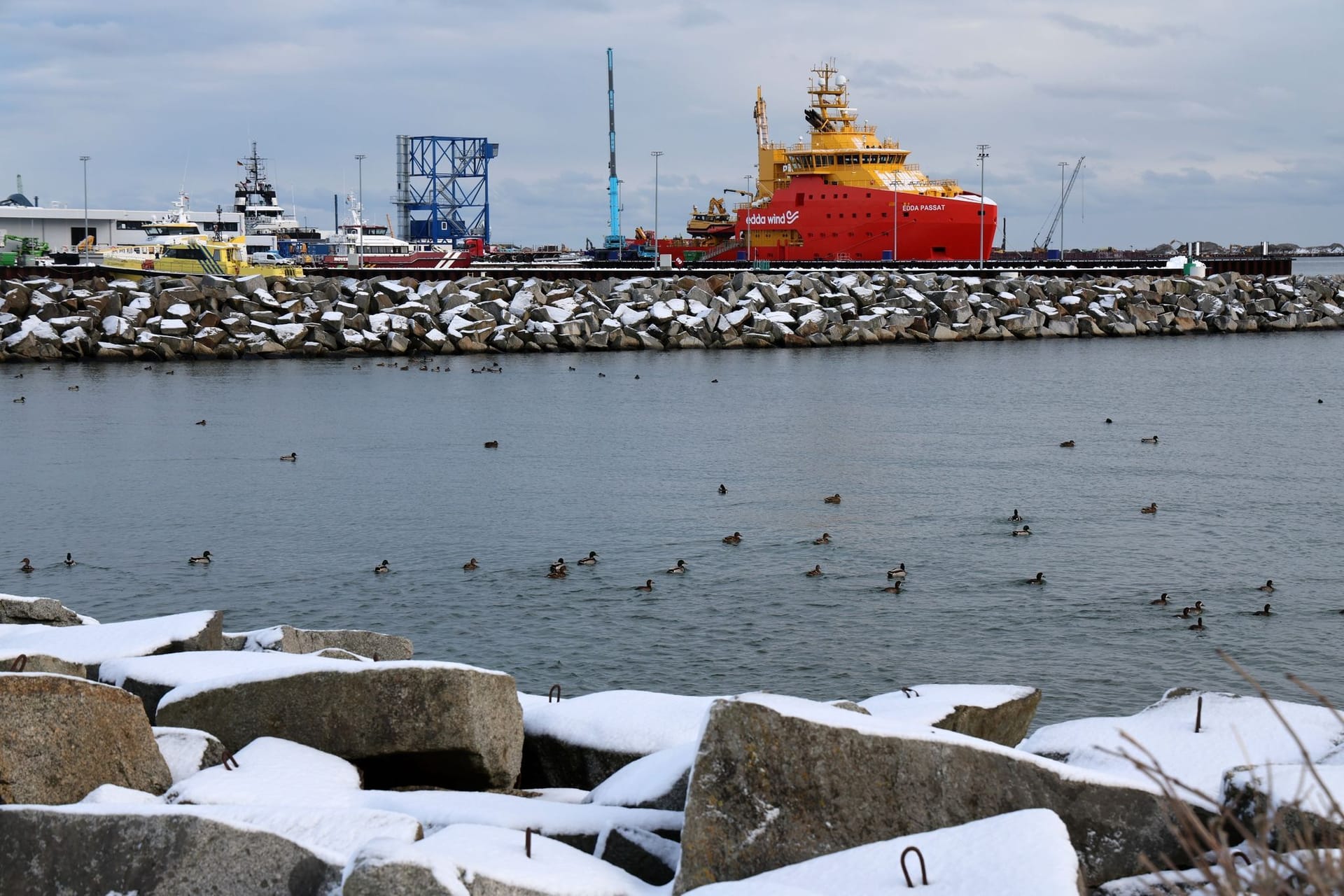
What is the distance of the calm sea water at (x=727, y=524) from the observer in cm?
1463

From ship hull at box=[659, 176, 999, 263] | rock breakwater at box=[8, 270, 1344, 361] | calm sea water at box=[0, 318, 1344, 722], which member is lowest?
calm sea water at box=[0, 318, 1344, 722]

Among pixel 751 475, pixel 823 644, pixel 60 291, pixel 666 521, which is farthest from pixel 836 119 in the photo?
pixel 823 644

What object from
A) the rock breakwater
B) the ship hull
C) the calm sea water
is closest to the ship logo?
the ship hull

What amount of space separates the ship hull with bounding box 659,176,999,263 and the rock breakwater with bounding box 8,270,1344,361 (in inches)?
249

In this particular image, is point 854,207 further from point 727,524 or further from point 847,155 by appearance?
point 727,524

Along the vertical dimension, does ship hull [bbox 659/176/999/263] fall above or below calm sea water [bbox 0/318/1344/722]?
above

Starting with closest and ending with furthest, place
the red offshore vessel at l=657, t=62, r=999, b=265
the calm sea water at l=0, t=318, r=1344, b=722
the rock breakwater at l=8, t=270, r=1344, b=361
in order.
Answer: the calm sea water at l=0, t=318, r=1344, b=722 → the rock breakwater at l=8, t=270, r=1344, b=361 → the red offshore vessel at l=657, t=62, r=999, b=265

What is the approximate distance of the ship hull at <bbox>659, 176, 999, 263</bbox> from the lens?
73.2 m

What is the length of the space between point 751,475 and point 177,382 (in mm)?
27949

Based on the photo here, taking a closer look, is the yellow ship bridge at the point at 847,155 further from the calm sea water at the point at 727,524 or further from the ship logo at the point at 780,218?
the calm sea water at the point at 727,524

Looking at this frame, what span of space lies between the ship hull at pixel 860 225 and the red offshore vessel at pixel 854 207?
1.5 inches

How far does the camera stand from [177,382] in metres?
47.9

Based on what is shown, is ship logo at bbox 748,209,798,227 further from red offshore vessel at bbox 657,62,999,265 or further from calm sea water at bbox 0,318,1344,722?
calm sea water at bbox 0,318,1344,722

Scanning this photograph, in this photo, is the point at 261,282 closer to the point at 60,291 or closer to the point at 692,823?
the point at 60,291
